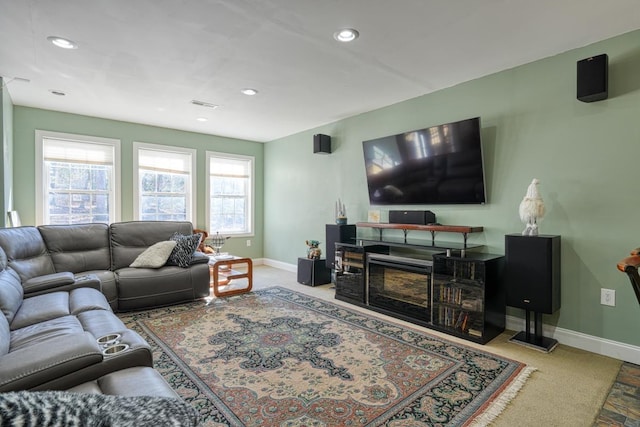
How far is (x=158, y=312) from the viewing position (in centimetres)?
360

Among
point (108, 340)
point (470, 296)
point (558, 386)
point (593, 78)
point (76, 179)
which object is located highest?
point (593, 78)

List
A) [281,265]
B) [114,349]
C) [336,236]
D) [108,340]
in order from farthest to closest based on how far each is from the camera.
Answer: [281,265] < [336,236] < [108,340] < [114,349]

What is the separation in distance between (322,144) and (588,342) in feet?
12.3

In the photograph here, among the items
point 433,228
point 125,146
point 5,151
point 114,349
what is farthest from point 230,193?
point 114,349

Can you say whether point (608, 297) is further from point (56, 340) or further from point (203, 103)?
point (203, 103)

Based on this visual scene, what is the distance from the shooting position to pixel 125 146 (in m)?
5.16

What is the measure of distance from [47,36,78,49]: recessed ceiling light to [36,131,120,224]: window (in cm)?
246

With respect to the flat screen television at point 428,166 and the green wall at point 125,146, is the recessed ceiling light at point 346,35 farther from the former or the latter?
the green wall at point 125,146

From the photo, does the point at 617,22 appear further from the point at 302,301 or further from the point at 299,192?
the point at 299,192

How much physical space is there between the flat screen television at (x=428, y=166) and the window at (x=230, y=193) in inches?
118

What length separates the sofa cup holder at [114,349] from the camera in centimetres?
148

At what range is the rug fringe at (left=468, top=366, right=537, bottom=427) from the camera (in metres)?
1.79

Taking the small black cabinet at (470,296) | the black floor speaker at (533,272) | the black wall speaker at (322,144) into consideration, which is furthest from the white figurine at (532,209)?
the black wall speaker at (322,144)

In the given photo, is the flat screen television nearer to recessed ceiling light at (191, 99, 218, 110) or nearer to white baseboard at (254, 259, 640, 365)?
white baseboard at (254, 259, 640, 365)
